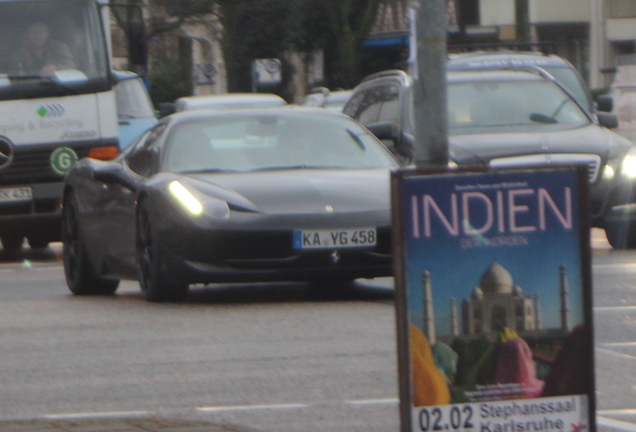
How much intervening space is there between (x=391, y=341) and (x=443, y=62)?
9.00 feet

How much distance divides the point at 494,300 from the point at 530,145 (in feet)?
30.4

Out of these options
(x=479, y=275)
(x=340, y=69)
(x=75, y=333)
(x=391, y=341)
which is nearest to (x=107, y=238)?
(x=75, y=333)

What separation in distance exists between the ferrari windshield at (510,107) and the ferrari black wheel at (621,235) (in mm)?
992

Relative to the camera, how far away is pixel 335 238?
988cm

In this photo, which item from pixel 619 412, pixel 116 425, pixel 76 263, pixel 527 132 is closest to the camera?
pixel 116 425

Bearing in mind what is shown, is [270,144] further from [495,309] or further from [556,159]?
[495,309]

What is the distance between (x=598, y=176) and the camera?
1395 centimetres

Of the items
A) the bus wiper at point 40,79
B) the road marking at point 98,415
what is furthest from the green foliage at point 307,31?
the road marking at point 98,415

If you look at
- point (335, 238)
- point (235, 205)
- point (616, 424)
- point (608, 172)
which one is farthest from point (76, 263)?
point (616, 424)

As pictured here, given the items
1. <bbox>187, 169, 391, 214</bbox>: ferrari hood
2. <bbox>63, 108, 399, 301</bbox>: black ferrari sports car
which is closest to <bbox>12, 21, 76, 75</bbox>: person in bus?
<bbox>63, 108, 399, 301</bbox>: black ferrari sports car

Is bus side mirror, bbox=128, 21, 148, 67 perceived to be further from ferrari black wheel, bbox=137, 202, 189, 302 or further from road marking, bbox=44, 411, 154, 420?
road marking, bbox=44, 411, 154, 420

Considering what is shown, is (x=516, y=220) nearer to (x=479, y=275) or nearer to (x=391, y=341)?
(x=479, y=275)

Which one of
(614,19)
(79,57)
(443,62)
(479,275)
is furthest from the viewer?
(614,19)

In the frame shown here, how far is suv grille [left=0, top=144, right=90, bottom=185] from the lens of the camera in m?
16.4
